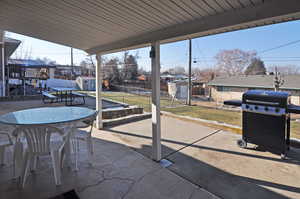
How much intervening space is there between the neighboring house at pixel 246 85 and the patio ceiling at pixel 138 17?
56.8 feet

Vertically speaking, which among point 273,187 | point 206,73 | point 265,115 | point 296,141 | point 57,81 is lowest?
point 273,187

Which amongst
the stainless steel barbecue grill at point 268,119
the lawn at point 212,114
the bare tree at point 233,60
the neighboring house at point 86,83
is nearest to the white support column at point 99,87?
the lawn at point 212,114

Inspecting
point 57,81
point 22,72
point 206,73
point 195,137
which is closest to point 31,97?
point 57,81

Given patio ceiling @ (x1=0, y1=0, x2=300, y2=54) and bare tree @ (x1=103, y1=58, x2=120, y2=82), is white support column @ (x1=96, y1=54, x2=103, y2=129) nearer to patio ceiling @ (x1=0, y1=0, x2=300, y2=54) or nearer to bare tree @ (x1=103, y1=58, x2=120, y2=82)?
patio ceiling @ (x1=0, y1=0, x2=300, y2=54)

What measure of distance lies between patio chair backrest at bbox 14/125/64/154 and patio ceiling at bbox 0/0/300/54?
1.55 metres

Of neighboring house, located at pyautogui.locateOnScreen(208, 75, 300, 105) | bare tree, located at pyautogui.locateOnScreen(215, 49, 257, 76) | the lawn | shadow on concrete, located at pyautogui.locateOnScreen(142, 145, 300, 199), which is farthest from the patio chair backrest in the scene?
bare tree, located at pyautogui.locateOnScreen(215, 49, 257, 76)

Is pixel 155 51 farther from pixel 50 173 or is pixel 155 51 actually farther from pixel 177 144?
pixel 50 173

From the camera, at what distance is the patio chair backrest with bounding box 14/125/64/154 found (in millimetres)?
2045

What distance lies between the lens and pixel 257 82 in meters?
18.8

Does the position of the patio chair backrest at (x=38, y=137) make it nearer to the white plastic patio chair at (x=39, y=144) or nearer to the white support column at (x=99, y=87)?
the white plastic patio chair at (x=39, y=144)

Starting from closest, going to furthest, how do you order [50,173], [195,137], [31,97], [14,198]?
[14,198] → [50,173] → [195,137] → [31,97]

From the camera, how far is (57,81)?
11.1 meters

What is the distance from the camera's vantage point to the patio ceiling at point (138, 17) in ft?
5.78

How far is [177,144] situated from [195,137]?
663mm
